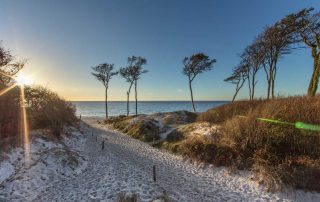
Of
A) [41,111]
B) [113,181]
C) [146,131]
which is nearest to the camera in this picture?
[113,181]

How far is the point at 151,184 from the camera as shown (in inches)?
307

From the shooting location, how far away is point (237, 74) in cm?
3822

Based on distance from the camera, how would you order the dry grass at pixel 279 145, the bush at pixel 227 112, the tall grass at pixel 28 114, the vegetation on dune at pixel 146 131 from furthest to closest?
1. the vegetation on dune at pixel 146 131
2. the bush at pixel 227 112
3. the tall grass at pixel 28 114
4. the dry grass at pixel 279 145

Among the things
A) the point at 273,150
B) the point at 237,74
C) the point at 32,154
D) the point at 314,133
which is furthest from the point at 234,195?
the point at 237,74

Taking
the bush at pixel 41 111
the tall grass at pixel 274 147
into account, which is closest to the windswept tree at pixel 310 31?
the tall grass at pixel 274 147

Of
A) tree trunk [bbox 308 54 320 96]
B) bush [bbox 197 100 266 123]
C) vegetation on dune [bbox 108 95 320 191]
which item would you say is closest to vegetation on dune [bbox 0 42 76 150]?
vegetation on dune [bbox 108 95 320 191]

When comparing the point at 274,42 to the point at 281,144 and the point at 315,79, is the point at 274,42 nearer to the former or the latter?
the point at 315,79

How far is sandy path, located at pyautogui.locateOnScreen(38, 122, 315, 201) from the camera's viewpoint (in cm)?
709

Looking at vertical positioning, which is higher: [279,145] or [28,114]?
[28,114]

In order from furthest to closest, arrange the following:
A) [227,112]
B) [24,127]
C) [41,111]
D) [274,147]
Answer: [227,112], [41,111], [24,127], [274,147]

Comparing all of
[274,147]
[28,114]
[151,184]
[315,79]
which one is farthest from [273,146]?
[28,114]

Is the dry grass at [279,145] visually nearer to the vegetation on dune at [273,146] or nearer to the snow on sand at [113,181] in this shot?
the vegetation on dune at [273,146]

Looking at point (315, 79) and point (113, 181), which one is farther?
point (315, 79)

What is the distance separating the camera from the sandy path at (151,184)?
7090mm
